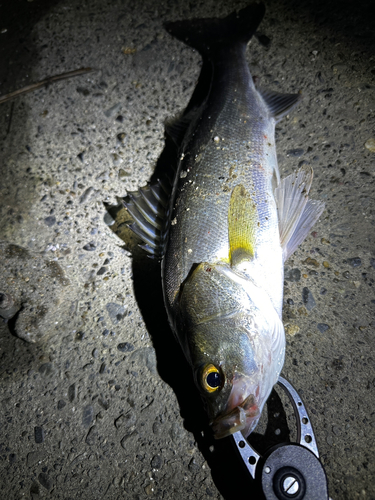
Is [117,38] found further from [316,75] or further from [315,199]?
[315,199]

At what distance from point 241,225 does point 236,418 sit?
1030 millimetres

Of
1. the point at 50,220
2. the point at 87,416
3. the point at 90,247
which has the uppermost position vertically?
the point at 50,220

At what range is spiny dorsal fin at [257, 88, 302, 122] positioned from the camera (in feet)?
8.29

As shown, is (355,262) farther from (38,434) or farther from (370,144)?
(38,434)

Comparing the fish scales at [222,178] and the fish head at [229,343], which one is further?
the fish scales at [222,178]

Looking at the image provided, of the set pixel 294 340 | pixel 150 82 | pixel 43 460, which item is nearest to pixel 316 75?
pixel 150 82

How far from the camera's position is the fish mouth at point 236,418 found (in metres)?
1.50

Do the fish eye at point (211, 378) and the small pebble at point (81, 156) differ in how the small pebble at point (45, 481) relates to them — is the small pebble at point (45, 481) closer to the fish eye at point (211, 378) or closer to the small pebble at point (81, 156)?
the fish eye at point (211, 378)

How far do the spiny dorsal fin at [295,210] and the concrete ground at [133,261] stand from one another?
8.7 inches

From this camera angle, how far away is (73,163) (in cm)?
283

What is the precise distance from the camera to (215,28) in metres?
3.02

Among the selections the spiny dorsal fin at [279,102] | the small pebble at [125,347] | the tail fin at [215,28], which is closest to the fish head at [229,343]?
the small pebble at [125,347]

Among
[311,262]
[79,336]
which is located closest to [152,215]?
[79,336]

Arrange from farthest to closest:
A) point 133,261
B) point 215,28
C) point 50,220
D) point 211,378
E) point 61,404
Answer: point 215,28, point 50,220, point 133,261, point 61,404, point 211,378
